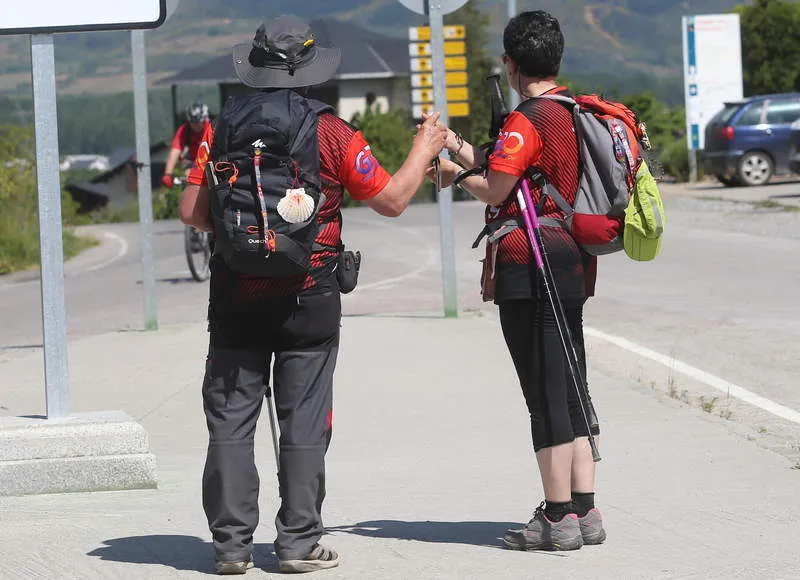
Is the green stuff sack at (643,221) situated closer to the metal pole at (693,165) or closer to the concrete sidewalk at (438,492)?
the concrete sidewalk at (438,492)

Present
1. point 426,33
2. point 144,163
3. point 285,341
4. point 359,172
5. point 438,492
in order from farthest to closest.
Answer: point 426,33
point 144,163
point 438,492
point 285,341
point 359,172

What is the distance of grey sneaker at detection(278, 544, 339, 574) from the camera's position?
17.6ft

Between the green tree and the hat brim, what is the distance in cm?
4380

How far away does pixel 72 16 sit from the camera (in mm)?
6871

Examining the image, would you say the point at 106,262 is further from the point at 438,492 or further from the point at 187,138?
the point at 438,492

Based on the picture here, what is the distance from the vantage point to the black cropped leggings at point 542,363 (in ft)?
18.2

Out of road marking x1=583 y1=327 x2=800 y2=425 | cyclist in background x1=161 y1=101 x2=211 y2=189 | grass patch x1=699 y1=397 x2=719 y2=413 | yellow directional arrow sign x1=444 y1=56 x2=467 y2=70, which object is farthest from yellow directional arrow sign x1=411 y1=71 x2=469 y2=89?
grass patch x1=699 y1=397 x2=719 y2=413

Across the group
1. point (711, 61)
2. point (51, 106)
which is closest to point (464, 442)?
point (51, 106)

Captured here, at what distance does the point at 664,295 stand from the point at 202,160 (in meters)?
9.73

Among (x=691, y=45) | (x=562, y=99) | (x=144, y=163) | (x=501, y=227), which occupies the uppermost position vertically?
(x=691, y=45)

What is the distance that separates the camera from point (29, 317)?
16.3m

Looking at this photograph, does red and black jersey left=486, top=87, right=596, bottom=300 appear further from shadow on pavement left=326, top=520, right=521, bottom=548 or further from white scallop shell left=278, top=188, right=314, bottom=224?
shadow on pavement left=326, top=520, right=521, bottom=548

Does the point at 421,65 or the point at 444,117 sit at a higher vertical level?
the point at 421,65

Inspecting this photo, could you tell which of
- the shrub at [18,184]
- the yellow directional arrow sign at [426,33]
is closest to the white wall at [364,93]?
the yellow directional arrow sign at [426,33]
